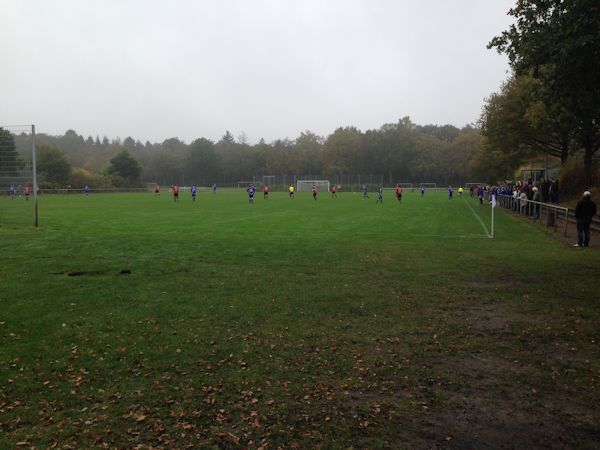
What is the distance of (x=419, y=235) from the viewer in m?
18.8

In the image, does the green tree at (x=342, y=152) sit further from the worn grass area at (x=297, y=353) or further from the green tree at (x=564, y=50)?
the worn grass area at (x=297, y=353)

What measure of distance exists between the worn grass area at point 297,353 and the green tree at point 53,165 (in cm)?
7278

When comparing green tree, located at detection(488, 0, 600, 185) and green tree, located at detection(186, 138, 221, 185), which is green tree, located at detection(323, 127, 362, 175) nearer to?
green tree, located at detection(186, 138, 221, 185)

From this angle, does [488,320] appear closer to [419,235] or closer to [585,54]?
[585,54]

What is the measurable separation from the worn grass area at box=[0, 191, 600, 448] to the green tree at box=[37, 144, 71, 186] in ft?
239

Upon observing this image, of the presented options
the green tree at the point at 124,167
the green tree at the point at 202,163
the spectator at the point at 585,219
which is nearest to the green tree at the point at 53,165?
the green tree at the point at 124,167

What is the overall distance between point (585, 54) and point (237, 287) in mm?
9412

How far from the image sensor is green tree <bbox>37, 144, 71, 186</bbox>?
7696 centimetres

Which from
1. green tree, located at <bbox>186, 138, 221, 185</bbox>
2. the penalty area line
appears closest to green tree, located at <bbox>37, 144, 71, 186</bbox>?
green tree, located at <bbox>186, 138, 221, 185</bbox>

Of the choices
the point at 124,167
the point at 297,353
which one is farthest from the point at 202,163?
the point at 297,353

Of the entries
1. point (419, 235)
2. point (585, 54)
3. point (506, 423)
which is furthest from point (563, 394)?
point (419, 235)

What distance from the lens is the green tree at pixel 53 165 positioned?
77.0 meters

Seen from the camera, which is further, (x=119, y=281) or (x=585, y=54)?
(x=585, y=54)

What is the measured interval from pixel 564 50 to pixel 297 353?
987 cm
